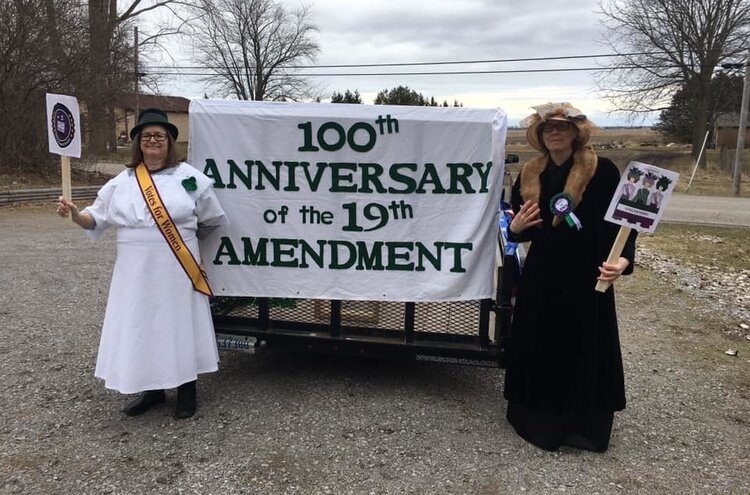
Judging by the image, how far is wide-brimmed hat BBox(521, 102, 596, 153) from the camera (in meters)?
2.93

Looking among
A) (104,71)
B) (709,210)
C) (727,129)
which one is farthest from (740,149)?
(727,129)

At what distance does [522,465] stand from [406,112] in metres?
2.05

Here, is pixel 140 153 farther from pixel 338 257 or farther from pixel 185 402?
pixel 185 402

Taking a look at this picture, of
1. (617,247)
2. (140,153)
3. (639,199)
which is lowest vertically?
(617,247)

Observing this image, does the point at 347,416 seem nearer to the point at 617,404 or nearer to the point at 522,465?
the point at 522,465

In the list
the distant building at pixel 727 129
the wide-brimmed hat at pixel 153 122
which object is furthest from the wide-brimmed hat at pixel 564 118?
the distant building at pixel 727 129

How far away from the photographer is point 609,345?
10.1ft

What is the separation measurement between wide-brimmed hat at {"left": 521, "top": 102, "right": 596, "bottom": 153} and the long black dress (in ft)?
0.46

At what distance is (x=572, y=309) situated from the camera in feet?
10.1

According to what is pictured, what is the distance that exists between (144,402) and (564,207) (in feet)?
8.69

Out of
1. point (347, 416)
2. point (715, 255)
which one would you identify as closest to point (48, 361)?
point (347, 416)

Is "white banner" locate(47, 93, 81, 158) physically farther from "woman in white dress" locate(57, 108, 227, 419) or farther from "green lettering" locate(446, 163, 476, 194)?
"green lettering" locate(446, 163, 476, 194)

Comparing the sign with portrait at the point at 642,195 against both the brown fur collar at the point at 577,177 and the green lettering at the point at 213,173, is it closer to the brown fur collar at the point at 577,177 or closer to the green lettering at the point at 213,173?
the brown fur collar at the point at 577,177

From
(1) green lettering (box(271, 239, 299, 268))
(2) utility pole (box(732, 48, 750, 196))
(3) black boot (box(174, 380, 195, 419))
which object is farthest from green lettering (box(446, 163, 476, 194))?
(2) utility pole (box(732, 48, 750, 196))
